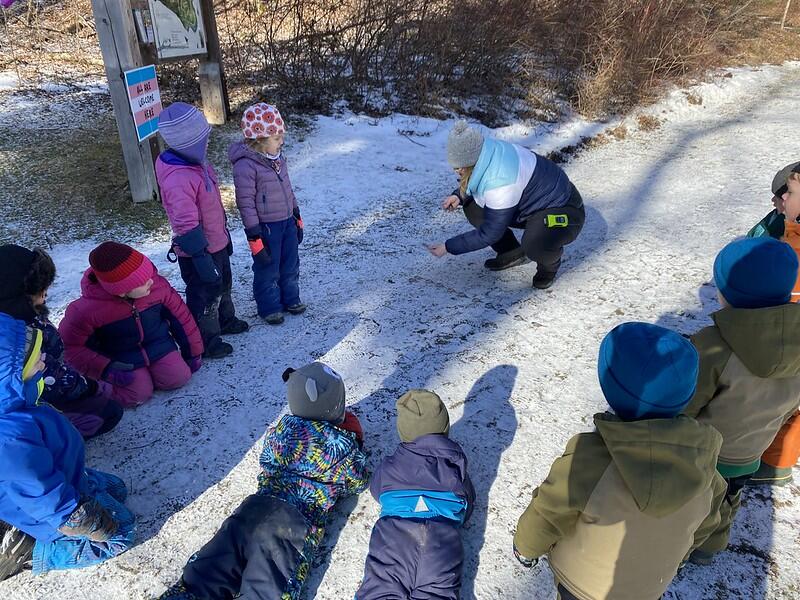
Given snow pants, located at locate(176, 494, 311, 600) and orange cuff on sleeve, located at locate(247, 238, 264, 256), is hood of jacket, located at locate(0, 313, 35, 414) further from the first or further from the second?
orange cuff on sleeve, located at locate(247, 238, 264, 256)

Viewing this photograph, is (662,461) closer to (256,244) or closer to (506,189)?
(506,189)

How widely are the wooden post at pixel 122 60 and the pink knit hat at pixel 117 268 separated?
2.40 metres

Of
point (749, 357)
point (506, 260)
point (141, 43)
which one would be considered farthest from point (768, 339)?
point (141, 43)

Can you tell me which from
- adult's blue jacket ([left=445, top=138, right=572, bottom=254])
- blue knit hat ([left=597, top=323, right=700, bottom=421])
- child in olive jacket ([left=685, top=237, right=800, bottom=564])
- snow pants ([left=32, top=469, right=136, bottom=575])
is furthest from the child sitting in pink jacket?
child in olive jacket ([left=685, top=237, right=800, bottom=564])

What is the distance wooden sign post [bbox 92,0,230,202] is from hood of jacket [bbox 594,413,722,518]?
4434 millimetres

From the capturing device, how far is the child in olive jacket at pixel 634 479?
5.05 feet

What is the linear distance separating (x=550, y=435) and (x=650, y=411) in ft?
4.52

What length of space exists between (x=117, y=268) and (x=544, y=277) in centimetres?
294

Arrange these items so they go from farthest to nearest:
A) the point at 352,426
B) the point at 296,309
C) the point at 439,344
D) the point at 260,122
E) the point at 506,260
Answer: the point at 506,260 < the point at 296,309 < the point at 439,344 < the point at 260,122 < the point at 352,426

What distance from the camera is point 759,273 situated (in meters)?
2.08

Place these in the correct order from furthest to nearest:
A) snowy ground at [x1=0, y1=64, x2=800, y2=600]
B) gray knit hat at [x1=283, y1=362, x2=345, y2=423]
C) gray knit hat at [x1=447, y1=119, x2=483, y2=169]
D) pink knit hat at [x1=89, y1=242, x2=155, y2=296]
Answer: gray knit hat at [x1=447, y1=119, x2=483, y2=169] → pink knit hat at [x1=89, y1=242, x2=155, y2=296] → gray knit hat at [x1=283, y1=362, x2=345, y2=423] → snowy ground at [x1=0, y1=64, x2=800, y2=600]

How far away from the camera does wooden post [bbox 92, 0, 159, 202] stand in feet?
14.6

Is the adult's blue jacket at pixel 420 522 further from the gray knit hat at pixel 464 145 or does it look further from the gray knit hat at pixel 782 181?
the gray knit hat at pixel 782 181

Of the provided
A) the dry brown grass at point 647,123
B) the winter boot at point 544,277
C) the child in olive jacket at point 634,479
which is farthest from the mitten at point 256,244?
the dry brown grass at point 647,123
